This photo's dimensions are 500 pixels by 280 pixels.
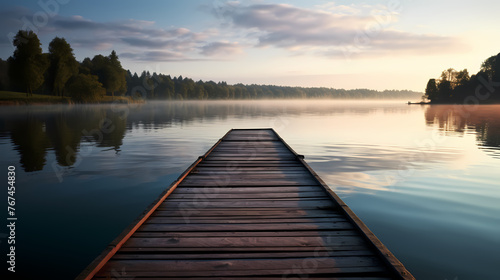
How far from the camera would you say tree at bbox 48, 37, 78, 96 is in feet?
228

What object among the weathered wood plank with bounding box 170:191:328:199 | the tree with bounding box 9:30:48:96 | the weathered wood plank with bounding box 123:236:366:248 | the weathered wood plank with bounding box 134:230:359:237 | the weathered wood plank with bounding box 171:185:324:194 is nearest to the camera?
the weathered wood plank with bounding box 123:236:366:248

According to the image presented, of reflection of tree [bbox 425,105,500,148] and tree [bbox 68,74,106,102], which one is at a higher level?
tree [bbox 68,74,106,102]

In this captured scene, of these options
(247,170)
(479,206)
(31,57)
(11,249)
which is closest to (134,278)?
(11,249)

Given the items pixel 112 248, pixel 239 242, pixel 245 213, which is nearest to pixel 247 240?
pixel 239 242

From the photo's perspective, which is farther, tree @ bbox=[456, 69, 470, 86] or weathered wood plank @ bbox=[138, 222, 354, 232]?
tree @ bbox=[456, 69, 470, 86]

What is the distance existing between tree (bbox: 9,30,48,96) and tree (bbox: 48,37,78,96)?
670 cm

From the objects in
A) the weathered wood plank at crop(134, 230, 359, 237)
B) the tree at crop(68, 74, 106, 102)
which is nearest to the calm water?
the weathered wood plank at crop(134, 230, 359, 237)

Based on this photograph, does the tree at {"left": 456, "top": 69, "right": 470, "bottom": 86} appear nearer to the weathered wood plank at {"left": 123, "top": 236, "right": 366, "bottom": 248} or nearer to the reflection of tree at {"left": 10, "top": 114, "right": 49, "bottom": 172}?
the reflection of tree at {"left": 10, "top": 114, "right": 49, "bottom": 172}

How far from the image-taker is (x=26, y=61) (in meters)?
61.0

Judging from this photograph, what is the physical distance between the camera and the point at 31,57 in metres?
61.6

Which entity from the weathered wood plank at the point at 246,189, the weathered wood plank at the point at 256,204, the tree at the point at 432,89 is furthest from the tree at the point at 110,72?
the tree at the point at 432,89

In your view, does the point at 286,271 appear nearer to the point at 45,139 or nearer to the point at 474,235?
the point at 474,235

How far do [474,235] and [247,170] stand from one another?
5.49 metres

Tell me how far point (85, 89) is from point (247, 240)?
78760mm
